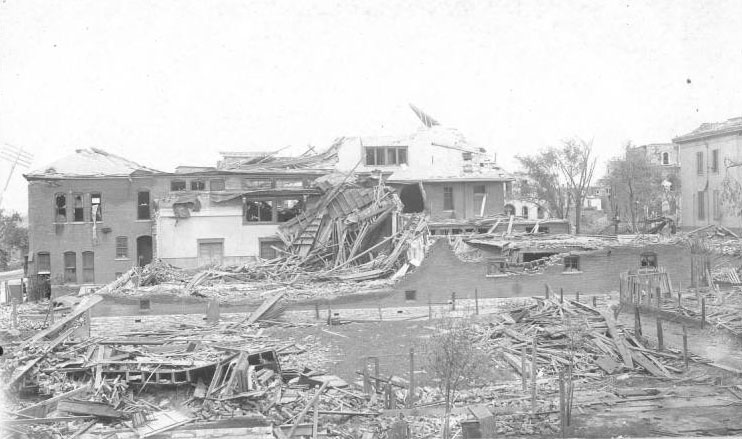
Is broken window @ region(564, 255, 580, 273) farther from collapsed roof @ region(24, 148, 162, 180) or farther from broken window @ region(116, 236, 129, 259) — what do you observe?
broken window @ region(116, 236, 129, 259)

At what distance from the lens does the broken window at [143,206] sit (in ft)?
131

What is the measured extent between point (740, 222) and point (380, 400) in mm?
28838

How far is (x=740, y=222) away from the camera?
3688cm

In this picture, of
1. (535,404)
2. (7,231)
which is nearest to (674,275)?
(535,404)

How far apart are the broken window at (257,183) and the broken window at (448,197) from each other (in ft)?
36.0

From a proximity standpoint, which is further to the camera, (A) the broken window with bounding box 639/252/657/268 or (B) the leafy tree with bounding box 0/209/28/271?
(B) the leafy tree with bounding box 0/209/28/271

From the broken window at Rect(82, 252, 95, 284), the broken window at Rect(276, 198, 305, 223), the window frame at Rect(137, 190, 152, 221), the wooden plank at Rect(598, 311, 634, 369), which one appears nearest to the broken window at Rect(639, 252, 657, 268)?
the wooden plank at Rect(598, 311, 634, 369)

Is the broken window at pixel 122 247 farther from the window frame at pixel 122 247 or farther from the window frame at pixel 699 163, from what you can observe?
the window frame at pixel 699 163

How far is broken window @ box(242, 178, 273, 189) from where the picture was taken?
39.9 m

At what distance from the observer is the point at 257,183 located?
4012 centimetres

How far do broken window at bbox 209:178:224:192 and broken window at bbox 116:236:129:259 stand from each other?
18.9 ft

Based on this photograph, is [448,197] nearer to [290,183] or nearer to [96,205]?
[290,183]

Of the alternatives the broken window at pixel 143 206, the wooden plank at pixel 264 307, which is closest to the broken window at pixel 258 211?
the broken window at pixel 143 206

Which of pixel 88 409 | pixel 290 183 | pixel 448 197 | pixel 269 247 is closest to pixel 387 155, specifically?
pixel 448 197
